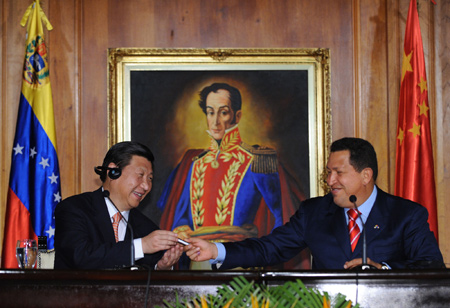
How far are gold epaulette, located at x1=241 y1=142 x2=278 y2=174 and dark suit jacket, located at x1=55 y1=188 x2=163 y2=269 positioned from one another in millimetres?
1321

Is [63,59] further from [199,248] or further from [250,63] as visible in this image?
[199,248]

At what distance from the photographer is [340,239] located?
143 inches

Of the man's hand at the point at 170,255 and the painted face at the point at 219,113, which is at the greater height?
the painted face at the point at 219,113

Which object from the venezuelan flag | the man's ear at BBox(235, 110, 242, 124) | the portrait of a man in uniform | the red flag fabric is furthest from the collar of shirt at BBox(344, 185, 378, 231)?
the venezuelan flag

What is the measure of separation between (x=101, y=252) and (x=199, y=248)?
557mm

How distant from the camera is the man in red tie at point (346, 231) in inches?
139

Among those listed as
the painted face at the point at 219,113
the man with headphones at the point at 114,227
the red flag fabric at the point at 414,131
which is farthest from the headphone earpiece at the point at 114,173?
the red flag fabric at the point at 414,131

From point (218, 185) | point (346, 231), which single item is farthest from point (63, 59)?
point (346, 231)

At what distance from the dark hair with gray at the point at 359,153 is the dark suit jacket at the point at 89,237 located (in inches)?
51.1

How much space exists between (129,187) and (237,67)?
1.68 m

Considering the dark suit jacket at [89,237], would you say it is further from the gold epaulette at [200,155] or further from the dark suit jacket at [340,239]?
the gold epaulette at [200,155]

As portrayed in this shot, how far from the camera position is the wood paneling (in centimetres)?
491

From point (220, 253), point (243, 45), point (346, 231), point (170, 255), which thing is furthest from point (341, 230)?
point (243, 45)

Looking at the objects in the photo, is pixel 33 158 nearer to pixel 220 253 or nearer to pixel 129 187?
pixel 129 187
